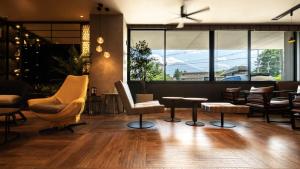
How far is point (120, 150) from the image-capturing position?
262 cm

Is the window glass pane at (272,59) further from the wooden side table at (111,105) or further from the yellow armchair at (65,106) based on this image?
the yellow armchair at (65,106)

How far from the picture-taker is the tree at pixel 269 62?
7059 millimetres

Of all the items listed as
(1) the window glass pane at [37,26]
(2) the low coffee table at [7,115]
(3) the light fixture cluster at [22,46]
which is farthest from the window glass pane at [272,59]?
(3) the light fixture cluster at [22,46]

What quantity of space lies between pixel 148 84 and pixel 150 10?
7.87 ft

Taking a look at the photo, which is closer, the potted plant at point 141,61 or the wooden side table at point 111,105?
the wooden side table at point 111,105

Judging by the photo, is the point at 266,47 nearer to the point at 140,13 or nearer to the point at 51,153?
the point at 140,13

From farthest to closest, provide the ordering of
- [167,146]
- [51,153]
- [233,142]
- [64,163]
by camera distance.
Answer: [233,142] < [167,146] < [51,153] < [64,163]

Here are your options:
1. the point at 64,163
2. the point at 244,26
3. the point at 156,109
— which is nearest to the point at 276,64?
the point at 244,26

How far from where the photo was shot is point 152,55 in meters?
6.91

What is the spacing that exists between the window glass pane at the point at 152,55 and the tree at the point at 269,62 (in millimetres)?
3329

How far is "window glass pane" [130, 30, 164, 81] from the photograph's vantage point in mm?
6402

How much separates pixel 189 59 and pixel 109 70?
9.74 ft

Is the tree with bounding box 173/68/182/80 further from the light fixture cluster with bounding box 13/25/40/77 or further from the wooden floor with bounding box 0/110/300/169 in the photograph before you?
the light fixture cluster with bounding box 13/25/40/77

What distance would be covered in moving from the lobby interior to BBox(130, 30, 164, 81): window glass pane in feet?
0.13
